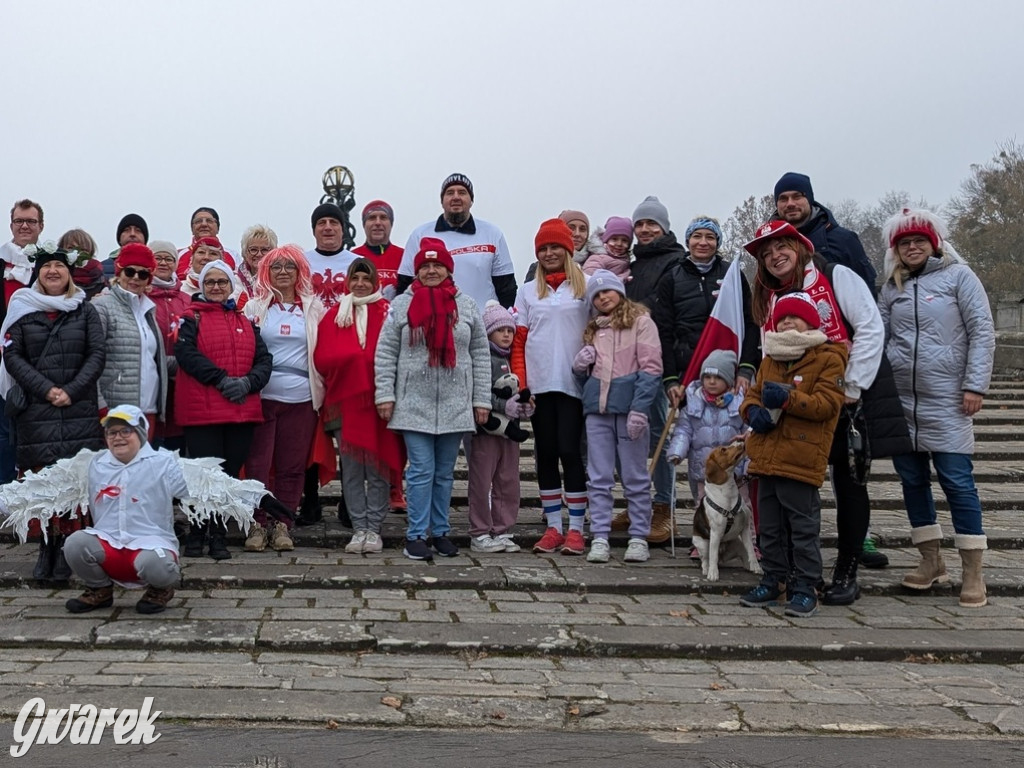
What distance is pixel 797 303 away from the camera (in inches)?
221

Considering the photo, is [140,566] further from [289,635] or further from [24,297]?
[24,297]

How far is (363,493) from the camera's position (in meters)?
7.00

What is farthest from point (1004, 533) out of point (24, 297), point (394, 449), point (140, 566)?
point (24, 297)

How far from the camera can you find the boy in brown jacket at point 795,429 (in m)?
5.53

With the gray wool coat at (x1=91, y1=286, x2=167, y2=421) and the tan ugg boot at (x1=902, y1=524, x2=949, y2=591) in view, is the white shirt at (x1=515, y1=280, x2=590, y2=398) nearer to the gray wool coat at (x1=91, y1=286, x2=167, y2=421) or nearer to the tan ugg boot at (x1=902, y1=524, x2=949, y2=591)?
the tan ugg boot at (x1=902, y1=524, x2=949, y2=591)

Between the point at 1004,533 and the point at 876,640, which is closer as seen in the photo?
the point at 876,640

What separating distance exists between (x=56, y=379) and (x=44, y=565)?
1.08 meters

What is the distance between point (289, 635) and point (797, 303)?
3.14 metres

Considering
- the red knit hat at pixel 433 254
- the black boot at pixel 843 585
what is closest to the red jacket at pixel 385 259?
the red knit hat at pixel 433 254

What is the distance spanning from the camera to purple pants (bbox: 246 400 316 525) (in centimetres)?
707

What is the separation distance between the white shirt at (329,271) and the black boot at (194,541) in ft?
6.09

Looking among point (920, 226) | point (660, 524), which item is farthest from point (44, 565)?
point (920, 226)

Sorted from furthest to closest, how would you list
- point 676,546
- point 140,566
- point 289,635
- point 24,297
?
point 676,546, point 24,297, point 140,566, point 289,635

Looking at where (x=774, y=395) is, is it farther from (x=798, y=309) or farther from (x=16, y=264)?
(x=16, y=264)
